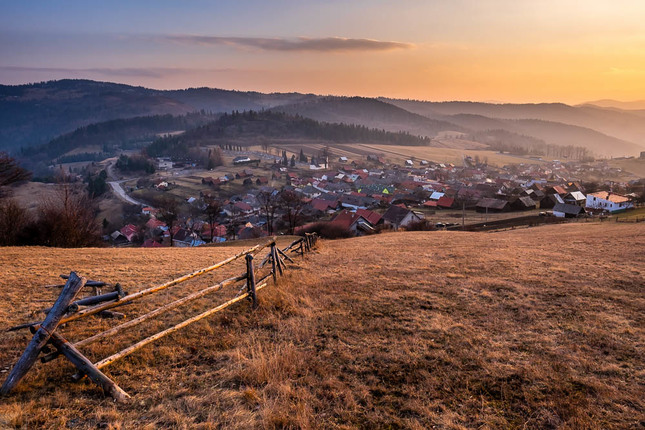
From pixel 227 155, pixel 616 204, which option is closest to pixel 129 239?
pixel 616 204

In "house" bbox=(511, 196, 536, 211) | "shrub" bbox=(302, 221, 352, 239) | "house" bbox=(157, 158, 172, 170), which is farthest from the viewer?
"house" bbox=(157, 158, 172, 170)

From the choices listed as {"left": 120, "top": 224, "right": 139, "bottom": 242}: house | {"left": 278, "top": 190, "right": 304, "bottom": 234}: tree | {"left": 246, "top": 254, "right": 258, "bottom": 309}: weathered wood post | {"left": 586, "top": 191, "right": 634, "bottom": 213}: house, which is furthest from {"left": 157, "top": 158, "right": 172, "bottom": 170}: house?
{"left": 246, "top": 254, "right": 258, "bottom": 309}: weathered wood post

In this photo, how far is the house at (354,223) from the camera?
53794 mm

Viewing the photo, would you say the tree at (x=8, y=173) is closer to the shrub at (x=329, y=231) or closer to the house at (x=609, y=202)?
the shrub at (x=329, y=231)

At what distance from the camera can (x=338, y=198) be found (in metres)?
91.4

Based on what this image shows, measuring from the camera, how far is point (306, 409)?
5.01 m

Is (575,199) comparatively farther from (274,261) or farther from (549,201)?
(274,261)

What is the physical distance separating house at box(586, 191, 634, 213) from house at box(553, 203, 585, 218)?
27.0ft

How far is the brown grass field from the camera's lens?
4984 mm

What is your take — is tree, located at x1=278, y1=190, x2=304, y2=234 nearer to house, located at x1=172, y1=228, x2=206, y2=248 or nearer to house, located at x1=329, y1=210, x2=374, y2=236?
house, located at x1=329, y1=210, x2=374, y2=236

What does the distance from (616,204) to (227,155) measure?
152 meters

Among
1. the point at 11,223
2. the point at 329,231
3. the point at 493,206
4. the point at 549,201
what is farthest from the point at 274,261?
the point at 549,201

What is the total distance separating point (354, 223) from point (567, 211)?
3970cm

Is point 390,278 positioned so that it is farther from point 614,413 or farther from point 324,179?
point 324,179
